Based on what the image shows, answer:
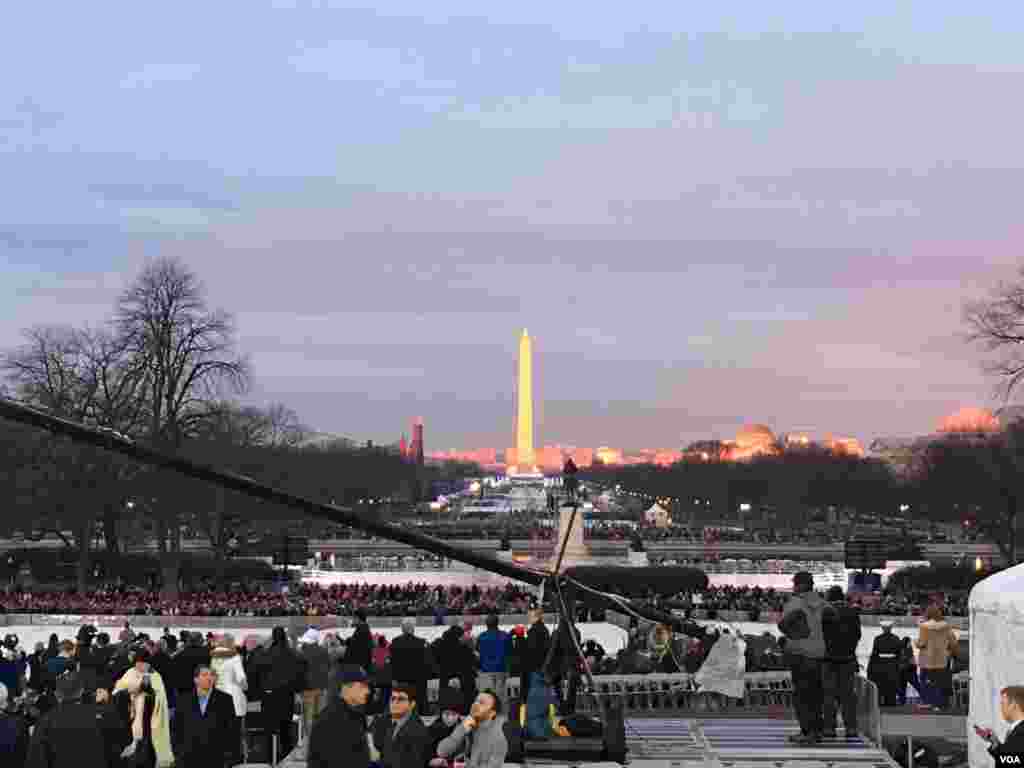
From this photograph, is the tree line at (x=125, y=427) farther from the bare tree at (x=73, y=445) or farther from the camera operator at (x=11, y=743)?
the camera operator at (x=11, y=743)

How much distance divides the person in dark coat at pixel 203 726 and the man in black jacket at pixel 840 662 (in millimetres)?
5678

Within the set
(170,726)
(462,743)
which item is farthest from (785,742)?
(170,726)

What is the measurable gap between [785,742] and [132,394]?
40.2 m

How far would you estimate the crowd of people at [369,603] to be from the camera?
35.2 metres

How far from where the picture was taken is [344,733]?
9.00 metres

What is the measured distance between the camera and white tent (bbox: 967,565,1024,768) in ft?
42.2

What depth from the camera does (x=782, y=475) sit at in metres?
112

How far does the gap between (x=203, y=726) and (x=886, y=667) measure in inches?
413

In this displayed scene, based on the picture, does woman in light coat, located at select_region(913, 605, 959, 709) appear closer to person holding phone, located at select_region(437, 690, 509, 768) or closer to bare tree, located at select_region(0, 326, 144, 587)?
person holding phone, located at select_region(437, 690, 509, 768)

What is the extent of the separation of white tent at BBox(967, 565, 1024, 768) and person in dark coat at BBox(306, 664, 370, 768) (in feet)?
20.9

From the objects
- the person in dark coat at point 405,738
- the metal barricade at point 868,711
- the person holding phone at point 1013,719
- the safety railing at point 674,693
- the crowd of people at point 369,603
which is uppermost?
the person holding phone at point 1013,719

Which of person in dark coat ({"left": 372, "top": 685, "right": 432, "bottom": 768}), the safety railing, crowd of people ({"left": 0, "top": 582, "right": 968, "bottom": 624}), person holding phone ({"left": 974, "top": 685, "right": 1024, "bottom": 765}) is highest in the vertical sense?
person holding phone ({"left": 974, "top": 685, "right": 1024, "bottom": 765})

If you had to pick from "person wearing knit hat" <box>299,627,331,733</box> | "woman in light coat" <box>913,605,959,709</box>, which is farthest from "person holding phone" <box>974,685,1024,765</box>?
"woman in light coat" <box>913,605,959,709</box>

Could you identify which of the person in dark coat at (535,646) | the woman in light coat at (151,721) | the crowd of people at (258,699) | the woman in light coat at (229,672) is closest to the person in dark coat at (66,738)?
the crowd of people at (258,699)
